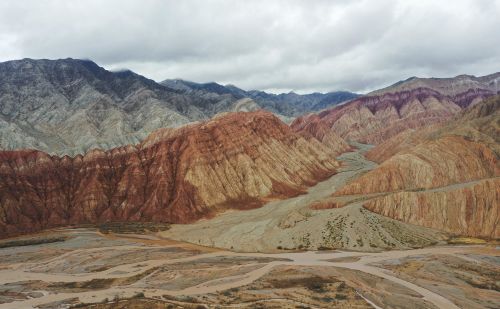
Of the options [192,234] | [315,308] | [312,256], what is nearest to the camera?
[315,308]

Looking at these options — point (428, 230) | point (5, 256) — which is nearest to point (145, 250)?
point (5, 256)

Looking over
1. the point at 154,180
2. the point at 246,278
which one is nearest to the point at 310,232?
the point at 246,278

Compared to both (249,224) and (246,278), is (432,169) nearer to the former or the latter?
(249,224)

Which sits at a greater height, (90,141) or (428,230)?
(90,141)

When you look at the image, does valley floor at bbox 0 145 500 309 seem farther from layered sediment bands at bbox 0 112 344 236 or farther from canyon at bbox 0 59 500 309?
layered sediment bands at bbox 0 112 344 236

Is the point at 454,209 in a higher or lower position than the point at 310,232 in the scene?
higher

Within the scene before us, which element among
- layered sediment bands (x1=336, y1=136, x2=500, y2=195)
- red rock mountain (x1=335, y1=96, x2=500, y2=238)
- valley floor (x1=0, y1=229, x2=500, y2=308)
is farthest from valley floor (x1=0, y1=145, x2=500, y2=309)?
layered sediment bands (x1=336, y1=136, x2=500, y2=195)

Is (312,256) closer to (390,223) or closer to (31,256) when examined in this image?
(390,223)

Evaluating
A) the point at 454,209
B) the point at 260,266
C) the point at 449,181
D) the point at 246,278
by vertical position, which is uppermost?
the point at 449,181
